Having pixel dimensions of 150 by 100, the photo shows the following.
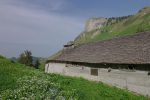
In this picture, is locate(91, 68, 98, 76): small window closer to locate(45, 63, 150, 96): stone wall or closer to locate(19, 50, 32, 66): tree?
locate(45, 63, 150, 96): stone wall

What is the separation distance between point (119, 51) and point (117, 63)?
3.28 metres

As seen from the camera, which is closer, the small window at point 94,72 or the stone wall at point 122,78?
the stone wall at point 122,78

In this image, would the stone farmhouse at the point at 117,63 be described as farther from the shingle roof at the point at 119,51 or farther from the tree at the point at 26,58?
the tree at the point at 26,58

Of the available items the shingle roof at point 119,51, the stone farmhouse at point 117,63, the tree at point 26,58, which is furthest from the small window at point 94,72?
the tree at point 26,58

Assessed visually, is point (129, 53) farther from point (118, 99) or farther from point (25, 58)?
point (25, 58)

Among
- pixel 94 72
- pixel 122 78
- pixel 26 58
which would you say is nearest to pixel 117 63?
pixel 122 78

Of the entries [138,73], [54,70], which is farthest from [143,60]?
[54,70]

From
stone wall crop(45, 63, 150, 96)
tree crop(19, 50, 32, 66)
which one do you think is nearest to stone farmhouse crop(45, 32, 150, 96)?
stone wall crop(45, 63, 150, 96)

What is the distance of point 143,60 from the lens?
22.1m

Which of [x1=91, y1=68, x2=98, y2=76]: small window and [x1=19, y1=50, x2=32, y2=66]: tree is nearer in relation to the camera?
[x1=91, y1=68, x2=98, y2=76]: small window

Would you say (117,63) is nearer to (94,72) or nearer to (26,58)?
(94,72)

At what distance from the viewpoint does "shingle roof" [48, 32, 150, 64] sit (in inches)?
942

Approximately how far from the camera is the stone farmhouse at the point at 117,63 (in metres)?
22.1

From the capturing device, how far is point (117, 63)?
981 inches
